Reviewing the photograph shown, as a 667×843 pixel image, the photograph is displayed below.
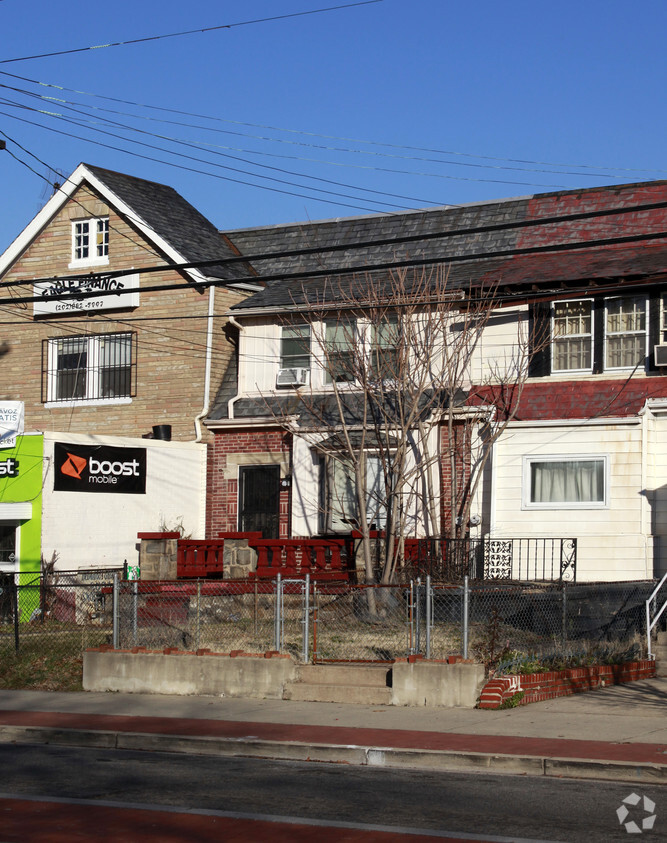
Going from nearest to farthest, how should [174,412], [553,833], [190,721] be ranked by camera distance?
[553,833] → [190,721] → [174,412]

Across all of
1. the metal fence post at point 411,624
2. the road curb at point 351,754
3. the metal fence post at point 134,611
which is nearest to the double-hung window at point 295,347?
the metal fence post at point 134,611

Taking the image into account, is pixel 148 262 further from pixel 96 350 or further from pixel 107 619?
pixel 107 619

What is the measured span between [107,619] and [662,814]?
42.6ft

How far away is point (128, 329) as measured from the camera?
25812 millimetres

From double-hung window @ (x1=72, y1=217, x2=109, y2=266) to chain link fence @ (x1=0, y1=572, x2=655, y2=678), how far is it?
10233 mm

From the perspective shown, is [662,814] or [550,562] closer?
[662,814]

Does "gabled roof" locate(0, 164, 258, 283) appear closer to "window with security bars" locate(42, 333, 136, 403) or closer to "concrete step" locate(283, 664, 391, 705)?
"window with security bars" locate(42, 333, 136, 403)

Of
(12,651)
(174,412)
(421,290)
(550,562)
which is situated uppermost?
(421,290)

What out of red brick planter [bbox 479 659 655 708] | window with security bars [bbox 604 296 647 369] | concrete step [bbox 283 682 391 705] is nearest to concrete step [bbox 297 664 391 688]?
concrete step [bbox 283 682 391 705]

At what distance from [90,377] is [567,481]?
38.0 ft

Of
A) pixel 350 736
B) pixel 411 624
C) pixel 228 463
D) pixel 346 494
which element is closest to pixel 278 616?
→ pixel 411 624

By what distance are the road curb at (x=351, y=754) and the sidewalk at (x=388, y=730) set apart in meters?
0.01

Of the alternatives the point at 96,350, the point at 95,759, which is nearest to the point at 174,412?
the point at 96,350

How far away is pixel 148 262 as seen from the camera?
25703 mm
